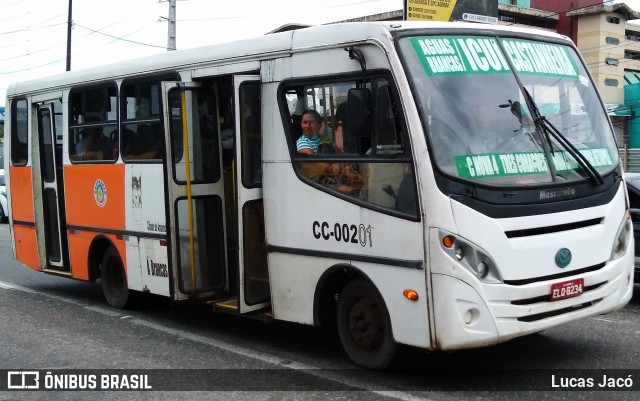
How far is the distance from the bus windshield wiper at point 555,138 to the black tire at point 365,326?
1801mm

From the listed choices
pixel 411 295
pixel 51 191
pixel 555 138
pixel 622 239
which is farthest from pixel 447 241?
pixel 51 191

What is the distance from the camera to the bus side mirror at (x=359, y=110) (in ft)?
20.3

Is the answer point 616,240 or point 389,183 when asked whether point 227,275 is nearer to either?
point 389,183

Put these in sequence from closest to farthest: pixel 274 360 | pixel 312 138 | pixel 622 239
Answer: pixel 622 239
pixel 312 138
pixel 274 360

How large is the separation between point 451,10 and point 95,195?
49.2 feet

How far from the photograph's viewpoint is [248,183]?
293 inches

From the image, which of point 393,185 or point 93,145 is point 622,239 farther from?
point 93,145

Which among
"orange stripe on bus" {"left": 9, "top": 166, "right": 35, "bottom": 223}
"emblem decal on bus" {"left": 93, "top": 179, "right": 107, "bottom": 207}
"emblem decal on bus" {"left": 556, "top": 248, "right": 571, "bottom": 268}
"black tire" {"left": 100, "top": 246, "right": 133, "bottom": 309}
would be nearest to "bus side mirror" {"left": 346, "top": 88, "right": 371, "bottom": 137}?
"emblem decal on bus" {"left": 556, "top": 248, "right": 571, "bottom": 268}

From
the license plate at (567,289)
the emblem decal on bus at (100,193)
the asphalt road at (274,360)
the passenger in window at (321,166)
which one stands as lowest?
the asphalt road at (274,360)

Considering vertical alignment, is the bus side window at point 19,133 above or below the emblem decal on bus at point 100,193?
above

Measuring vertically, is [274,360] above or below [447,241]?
below

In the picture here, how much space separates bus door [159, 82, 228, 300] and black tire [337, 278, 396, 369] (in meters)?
1.98

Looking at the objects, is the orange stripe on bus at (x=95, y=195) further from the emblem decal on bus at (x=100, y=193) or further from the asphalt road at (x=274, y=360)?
the asphalt road at (x=274, y=360)

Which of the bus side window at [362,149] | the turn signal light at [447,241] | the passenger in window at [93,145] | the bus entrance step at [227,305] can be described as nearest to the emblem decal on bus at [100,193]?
the passenger in window at [93,145]
